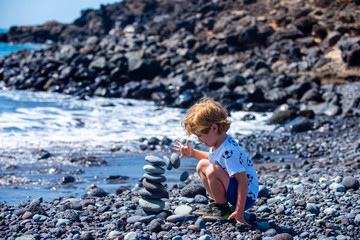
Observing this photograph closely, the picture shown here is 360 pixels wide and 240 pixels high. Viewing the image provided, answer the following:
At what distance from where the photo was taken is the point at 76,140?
11977 mm

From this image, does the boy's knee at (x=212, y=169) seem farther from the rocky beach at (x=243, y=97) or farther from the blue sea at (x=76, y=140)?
the blue sea at (x=76, y=140)

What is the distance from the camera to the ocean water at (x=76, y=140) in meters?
7.41

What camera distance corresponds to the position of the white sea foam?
12305mm

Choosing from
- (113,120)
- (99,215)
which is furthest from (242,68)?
(99,215)

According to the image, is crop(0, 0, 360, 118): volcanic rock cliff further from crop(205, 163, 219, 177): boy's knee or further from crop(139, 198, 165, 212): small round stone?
crop(205, 163, 219, 177): boy's knee

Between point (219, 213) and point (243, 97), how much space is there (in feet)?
57.9

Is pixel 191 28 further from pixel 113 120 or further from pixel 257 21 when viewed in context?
pixel 113 120

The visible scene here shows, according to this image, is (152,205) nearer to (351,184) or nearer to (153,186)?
(153,186)

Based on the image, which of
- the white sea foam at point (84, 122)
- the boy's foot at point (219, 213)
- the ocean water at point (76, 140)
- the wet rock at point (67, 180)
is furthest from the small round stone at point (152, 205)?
the white sea foam at point (84, 122)

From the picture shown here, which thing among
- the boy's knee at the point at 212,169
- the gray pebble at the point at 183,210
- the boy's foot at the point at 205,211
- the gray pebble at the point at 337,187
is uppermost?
the boy's knee at the point at 212,169

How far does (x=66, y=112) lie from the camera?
60.3 feet

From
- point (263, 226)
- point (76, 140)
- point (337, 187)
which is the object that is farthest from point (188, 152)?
point (76, 140)

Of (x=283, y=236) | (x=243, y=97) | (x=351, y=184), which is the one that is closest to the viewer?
(x=283, y=236)

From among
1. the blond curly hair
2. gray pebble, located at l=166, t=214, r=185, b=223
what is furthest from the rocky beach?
the blond curly hair
